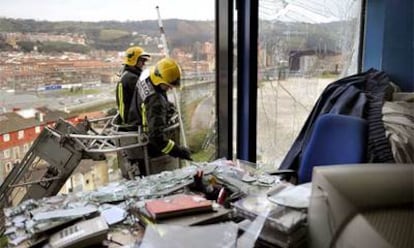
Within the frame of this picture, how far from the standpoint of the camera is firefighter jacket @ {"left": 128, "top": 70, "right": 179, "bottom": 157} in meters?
2.59

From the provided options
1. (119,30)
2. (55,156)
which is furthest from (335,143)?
(55,156)

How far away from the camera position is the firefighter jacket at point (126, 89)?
8.66 feet

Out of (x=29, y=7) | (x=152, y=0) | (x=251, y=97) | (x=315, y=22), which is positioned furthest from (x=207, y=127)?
(x=29, y=7)

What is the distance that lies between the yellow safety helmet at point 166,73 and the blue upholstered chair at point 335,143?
1.02 m

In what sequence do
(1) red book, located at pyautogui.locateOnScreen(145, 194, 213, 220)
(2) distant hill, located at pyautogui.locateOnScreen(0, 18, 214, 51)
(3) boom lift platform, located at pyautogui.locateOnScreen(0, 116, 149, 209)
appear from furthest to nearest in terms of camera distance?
(3) boom lift platform, located at pyautogui.locateOnScreen(0, 116, 149, 209) → (2) distant hill, located at pyautogui.locateOnScreen(0, 18, 214, 51) → (1) red book, located at pyautogui.locateOnScreen(145, 194, 213, 220)

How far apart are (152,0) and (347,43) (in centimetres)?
174

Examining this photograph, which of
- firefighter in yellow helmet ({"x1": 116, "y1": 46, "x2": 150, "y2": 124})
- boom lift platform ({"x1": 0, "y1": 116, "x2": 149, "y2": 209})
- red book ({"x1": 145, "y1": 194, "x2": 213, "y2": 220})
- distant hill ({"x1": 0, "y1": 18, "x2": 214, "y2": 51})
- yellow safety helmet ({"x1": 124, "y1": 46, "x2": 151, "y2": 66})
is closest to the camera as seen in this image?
red book ({"x1": 145, "y1": 194, "x2": 213, "y2": 220})

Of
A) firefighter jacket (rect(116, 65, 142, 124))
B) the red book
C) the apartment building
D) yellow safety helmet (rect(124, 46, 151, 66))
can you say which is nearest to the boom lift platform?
the apartment building

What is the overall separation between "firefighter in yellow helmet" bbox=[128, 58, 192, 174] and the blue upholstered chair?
34.4 inches

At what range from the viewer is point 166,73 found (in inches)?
97.7

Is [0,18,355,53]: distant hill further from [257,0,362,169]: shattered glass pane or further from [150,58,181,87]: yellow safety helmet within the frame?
[150,58,181,87]: yellow safety helmet

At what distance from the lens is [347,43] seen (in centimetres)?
304

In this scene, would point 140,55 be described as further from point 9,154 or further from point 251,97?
point 9,154

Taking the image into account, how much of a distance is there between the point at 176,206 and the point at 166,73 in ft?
4.50
